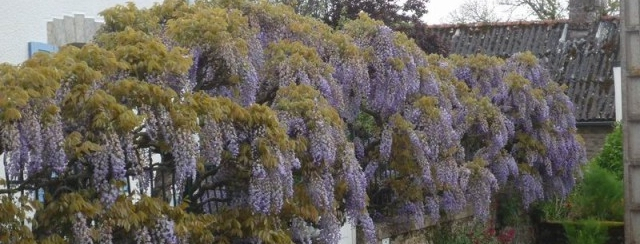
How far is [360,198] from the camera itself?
894cm

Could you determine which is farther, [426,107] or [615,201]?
[615,201]

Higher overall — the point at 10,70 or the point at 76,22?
the point at 76,22

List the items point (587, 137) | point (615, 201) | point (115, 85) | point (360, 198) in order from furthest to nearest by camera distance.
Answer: point (587, 137), point (615, 201), point (360, 198), point (115, 85)

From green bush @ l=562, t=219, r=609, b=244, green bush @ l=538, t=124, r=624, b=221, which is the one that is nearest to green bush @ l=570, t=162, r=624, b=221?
green bush @ l=538, t=124, r=624, b=221

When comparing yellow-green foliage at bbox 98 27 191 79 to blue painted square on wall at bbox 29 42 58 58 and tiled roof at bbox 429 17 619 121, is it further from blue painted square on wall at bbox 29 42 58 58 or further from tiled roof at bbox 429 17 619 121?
tiled roof at bbox 429 17 619 121

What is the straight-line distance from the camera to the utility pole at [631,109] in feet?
44.9

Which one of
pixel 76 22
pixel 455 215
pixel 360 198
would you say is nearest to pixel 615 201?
pixel 455 215

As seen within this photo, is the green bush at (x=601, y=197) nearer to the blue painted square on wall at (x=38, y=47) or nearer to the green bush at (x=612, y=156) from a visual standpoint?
the green bush at (x=612, y=156)

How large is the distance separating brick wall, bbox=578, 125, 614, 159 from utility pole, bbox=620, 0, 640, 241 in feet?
21.2

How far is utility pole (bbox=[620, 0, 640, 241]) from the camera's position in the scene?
13.7 metres

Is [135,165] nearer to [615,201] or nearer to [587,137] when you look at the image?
[615,201]

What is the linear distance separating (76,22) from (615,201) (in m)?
9.23

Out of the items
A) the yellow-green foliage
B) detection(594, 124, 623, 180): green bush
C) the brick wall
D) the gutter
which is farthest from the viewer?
the brick wall

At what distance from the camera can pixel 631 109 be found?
13711 millimetres
